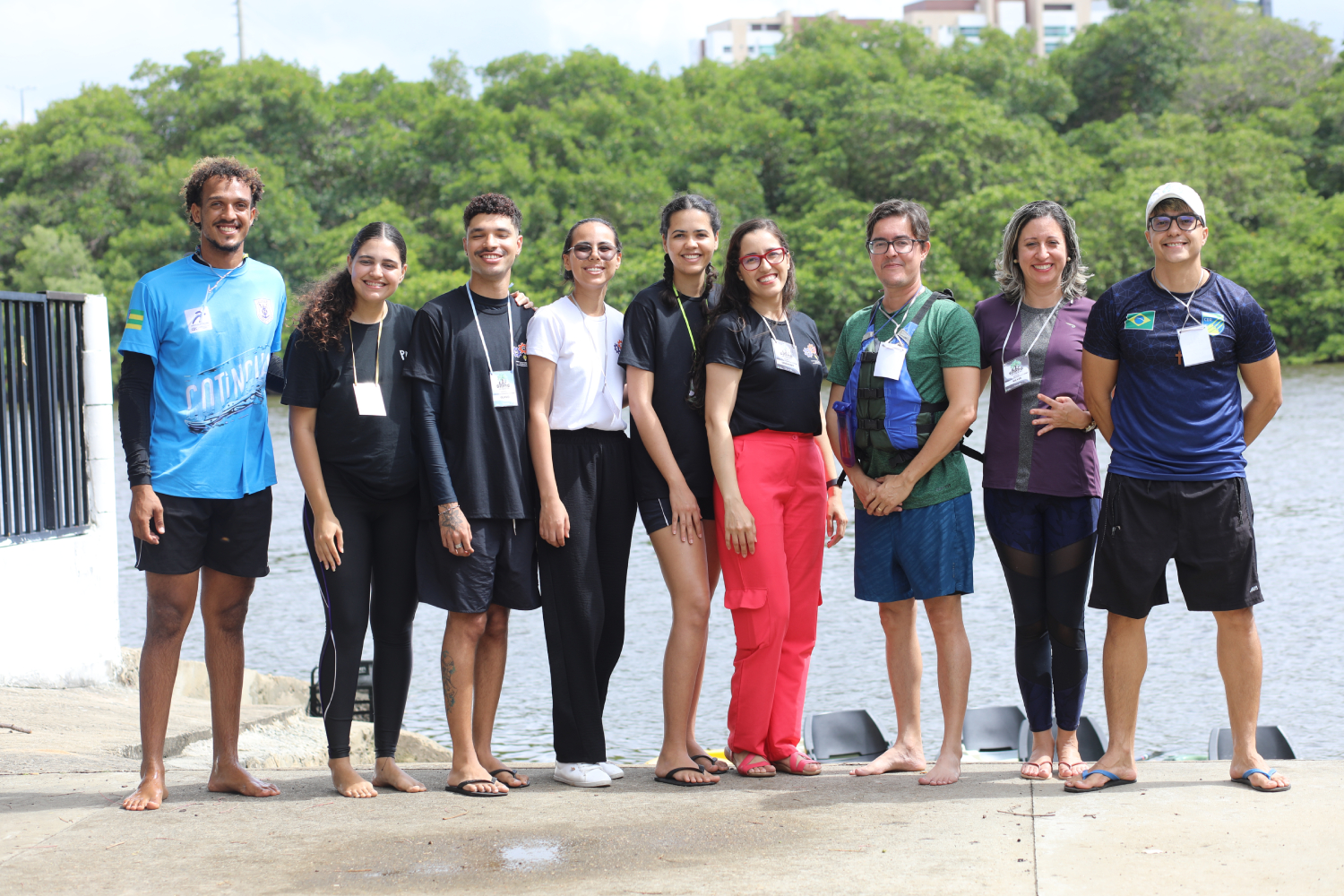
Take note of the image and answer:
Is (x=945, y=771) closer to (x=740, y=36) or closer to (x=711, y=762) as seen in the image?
(x=711, y=762)

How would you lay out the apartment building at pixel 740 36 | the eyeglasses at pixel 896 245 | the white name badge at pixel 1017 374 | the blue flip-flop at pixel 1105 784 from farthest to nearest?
the apartment building at pixel 740 36 → the eyeglasses at pixel 896 245 → the white name badge at pixel 1017 374 → the blue flip-flop at pixel 1105 784

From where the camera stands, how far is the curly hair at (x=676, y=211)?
4105mm

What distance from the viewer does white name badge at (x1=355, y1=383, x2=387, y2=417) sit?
12.8ft

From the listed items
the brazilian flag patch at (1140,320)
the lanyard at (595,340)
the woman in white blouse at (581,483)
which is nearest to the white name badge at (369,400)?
the woman in white blouse at (581,483)

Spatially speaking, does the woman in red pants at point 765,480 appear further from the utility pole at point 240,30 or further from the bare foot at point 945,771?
the utility pole at point 240,30

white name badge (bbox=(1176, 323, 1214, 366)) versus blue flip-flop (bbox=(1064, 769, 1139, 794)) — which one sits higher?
white name badge (bbox=(1176, 323, 1214, 366))

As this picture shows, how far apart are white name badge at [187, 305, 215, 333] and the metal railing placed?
2.66 meters

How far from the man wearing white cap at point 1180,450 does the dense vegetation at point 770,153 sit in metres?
29.2

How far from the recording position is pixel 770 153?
135 ft

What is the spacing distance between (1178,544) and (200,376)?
3065 mm

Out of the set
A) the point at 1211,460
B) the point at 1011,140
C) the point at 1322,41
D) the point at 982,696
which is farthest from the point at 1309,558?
the point at 1322,41

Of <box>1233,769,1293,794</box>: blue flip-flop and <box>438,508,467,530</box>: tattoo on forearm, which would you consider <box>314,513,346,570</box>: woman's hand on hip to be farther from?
<box>1233,769,1293,794</box>: blue flip-flop

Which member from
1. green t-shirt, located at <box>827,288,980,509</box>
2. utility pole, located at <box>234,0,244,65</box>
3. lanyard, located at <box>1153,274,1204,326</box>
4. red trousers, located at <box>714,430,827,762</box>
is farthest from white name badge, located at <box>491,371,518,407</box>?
utility pole, located at <box>234,0,244,65</box>

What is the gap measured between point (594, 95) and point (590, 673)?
40.3 m
